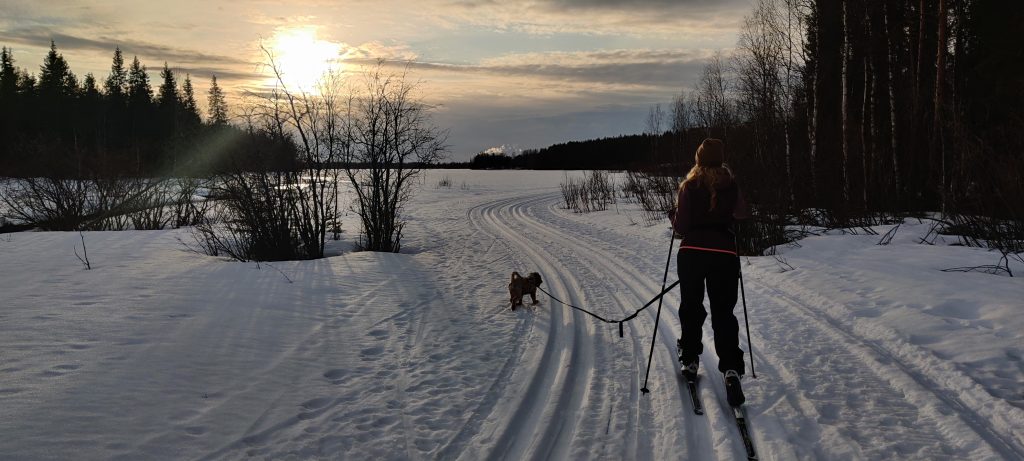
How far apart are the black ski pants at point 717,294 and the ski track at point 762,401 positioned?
399 mm

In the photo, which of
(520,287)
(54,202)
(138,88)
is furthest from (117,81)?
(520,287)

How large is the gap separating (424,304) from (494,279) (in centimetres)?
229

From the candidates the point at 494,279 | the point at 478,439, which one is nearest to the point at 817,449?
the point at 478,439

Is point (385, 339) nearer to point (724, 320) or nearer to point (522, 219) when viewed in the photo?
point (724, 320)

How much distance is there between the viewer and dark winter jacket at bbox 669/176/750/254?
166 inches

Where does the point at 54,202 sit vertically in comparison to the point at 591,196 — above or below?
above

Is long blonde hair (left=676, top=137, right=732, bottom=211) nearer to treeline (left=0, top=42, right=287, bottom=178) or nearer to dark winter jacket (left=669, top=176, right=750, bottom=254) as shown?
dark winter jacket (left=669, top=176, right=750, bottom=254)

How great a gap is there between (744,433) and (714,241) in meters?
1.49

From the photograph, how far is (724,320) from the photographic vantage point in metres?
4.32

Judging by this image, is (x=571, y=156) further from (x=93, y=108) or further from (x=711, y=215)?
(x=711, y=215)

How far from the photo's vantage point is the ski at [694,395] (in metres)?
3.98

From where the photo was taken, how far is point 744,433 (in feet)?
11.6

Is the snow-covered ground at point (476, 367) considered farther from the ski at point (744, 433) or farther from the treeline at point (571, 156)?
the treeline at point (571, 156)

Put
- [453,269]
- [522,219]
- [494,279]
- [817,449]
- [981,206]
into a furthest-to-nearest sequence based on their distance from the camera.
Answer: [522,219] < [453,269] < [494,279] < [981,206] < [817,449]
